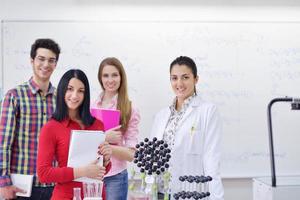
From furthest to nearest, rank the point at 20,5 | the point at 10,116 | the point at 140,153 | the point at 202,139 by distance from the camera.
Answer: the point at 20,5 → the point at 202,139 → the point at 10,116 → the point at 140,153

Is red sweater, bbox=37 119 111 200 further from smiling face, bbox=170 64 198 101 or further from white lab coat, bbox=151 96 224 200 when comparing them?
smiling face, bbox=170 64 198 101

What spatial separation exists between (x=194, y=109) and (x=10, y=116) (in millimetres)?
1028

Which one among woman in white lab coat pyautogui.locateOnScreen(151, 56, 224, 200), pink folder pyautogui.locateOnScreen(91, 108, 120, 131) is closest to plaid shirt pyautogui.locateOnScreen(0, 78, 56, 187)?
pink folder pyautogui.locateOnScreen(91, 108, 120, 131)

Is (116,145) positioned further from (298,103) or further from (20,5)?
(20,5)

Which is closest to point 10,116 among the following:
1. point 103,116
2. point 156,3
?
point 103,116

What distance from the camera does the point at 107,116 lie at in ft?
6.68

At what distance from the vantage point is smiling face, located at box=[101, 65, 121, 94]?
2365mm

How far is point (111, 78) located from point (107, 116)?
1.34 feet

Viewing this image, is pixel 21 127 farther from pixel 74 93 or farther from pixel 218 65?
pixel 218 65

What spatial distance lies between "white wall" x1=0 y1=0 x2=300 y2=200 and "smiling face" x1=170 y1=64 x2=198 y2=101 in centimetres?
102

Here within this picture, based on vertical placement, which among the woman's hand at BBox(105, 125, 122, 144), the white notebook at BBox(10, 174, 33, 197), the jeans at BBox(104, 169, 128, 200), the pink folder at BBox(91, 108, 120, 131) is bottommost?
the jeans at BBox(104, 169, 128, 200)

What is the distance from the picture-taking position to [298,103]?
→ 232 centimetres

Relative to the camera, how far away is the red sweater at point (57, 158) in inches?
61.3

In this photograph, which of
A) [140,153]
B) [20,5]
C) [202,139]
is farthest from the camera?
[20,5]
